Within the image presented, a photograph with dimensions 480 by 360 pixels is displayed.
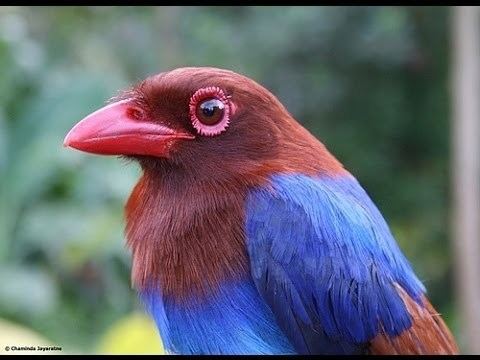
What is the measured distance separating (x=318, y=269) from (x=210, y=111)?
541 mm

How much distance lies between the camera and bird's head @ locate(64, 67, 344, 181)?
254 centimetres

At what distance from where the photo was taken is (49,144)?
6.72 meters

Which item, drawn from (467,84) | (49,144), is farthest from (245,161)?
(467,84)

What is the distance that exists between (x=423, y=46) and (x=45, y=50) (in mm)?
5596

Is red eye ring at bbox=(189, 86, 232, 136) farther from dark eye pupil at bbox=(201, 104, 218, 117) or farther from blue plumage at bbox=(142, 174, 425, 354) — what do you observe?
blue plumage at bbox=(142, 174, 425, 354)

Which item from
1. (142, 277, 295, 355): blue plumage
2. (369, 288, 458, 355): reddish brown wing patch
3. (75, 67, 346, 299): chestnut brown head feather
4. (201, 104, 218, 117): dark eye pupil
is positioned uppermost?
(201, 104, 218, 117): dark eye pupil

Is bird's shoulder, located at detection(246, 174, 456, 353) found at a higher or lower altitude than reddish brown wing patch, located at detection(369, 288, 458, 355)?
A: higher

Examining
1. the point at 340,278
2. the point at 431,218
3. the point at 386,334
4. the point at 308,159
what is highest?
the point at 308,159

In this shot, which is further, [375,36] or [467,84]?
[375,36]

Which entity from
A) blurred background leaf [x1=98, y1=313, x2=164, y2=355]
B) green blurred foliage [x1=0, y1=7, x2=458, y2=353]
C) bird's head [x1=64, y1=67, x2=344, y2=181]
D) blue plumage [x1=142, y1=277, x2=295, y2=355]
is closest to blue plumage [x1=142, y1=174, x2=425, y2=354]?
blue plumage [x1=142, y1=277, x2=295, y2=355]

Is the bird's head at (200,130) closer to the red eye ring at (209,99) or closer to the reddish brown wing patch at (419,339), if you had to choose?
the red eye ring at (209,99)

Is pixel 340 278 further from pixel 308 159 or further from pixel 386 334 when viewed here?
pixel 308 159

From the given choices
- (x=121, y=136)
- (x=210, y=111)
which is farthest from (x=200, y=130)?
(x=121, y=136)

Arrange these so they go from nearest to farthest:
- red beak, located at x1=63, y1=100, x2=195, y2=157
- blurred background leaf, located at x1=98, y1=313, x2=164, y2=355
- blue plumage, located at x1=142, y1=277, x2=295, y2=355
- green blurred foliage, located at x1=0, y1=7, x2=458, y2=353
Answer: blue plumage, located at x1=142, y1=277, x2=295, y2=355
red beak, located at x1=63, y1=100, x2=195, y2=157
blurred background leaf, located at x1=98, y1=313, x2=164, y2=355
green blurred foliage, located at x1=0, y1=7, x2=458, y2=353
